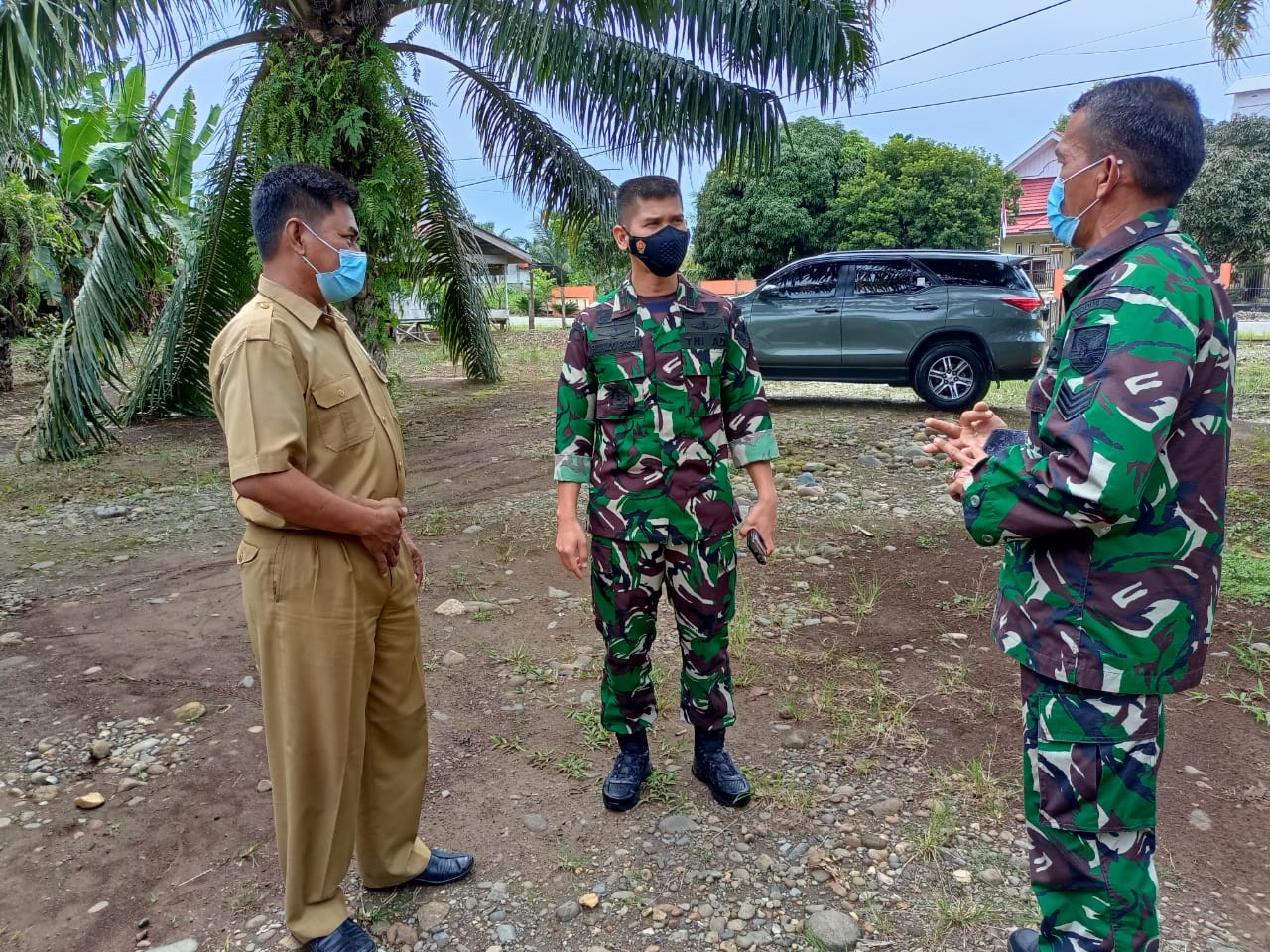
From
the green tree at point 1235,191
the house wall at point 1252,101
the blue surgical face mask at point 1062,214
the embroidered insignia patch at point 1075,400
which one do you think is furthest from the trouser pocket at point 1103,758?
the house wall at point 1252,101

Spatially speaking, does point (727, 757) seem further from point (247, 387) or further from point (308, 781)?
point (247, 387)

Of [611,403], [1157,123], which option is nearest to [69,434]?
[611,403]

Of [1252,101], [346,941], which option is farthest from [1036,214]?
[346,941]

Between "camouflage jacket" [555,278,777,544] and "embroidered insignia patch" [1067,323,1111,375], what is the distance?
114 centimetres

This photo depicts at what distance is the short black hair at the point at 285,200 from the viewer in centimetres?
201

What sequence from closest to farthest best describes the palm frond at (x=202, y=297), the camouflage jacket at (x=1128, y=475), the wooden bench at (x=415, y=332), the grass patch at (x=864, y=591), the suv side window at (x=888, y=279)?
the camouflage jacket at (x=1128, y=475), the grass patch at (x=864, y=591), the palm frond at (x=202, y=297), the suv side window at (x=888, y=279), the wooden bench at (x=415, y=332)

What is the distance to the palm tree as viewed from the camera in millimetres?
5777

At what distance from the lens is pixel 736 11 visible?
5641 millimetres

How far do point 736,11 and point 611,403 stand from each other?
4227mm

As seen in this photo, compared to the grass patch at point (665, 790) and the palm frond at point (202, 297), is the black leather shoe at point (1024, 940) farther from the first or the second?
the palm frond at point (202, 297)

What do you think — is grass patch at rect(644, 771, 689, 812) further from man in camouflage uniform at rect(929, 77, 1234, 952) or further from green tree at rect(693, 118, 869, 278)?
green tree at rect(693, 118, 869, 278)

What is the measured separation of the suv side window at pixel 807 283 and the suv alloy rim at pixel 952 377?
1358 millimetres

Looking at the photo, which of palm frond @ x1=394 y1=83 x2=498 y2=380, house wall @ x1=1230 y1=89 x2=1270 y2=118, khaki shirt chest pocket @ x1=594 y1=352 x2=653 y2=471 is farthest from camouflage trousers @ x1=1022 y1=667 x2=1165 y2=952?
house wall @ x1=1230 y1=89 x2=1270 y2=118

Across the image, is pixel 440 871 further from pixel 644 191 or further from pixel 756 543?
pixel 644 191
